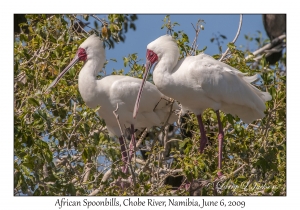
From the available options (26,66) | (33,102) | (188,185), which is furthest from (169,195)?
(26,66)

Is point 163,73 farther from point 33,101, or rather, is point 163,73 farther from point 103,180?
point 33,101

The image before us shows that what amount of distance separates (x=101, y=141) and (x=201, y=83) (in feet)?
3.85

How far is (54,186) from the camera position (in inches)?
246

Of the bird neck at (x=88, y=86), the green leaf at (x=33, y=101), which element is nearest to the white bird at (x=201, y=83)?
the bird neck at (x=88, y=86)

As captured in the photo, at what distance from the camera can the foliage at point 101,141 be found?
6.15 m

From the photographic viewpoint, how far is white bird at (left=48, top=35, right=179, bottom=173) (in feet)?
24.7

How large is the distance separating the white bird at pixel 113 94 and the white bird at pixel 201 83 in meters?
0.22

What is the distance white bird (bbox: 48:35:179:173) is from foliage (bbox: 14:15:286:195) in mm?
164

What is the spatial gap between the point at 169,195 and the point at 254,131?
1.74m

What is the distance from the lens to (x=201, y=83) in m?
7.24

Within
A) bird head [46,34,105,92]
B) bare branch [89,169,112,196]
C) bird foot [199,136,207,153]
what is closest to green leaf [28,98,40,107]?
bare branch [89,169,112,196]

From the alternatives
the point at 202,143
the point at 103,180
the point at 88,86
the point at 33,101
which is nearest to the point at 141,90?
the point at 88,86

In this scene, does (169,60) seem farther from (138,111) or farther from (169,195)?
(169,195)

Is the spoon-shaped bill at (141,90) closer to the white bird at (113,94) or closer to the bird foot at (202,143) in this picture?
the white bird at (113,94)
